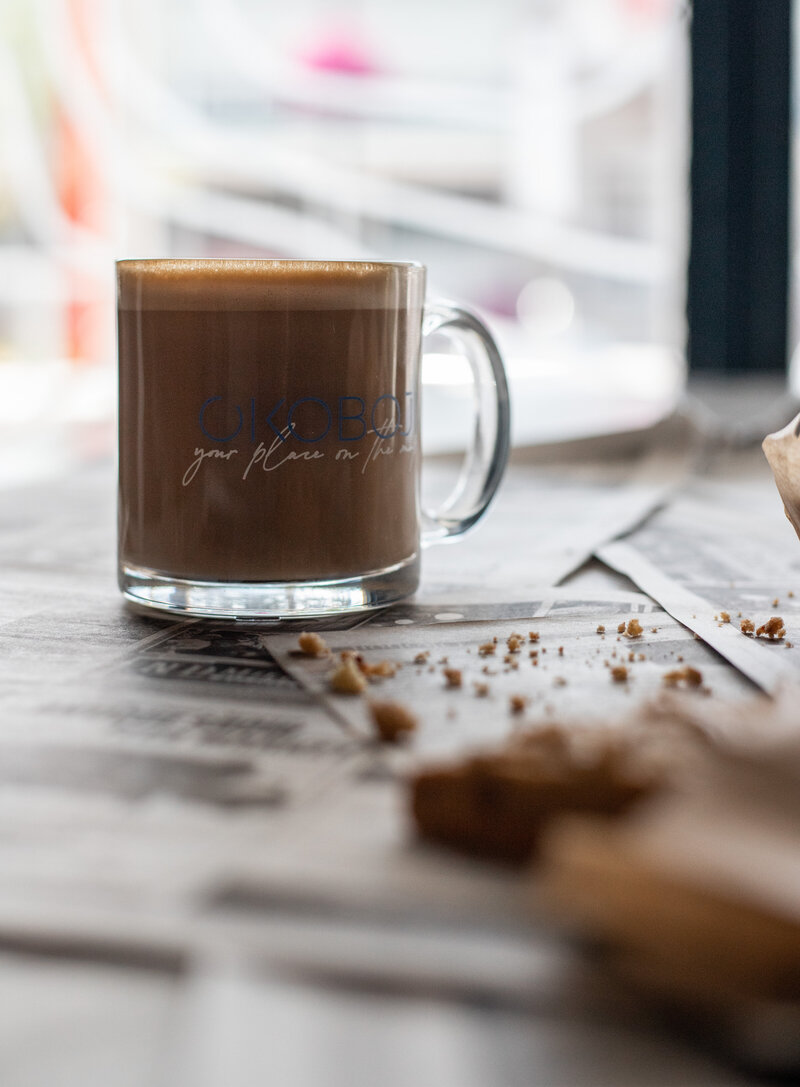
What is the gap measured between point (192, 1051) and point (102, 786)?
4.9 inches

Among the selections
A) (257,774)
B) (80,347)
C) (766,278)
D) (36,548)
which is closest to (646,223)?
(80,347)

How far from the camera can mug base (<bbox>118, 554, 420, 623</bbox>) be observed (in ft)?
1.68

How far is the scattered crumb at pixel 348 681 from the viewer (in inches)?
16.1

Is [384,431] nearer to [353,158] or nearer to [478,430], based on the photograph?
[478,430]

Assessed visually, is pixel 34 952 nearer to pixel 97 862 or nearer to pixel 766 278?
pixel 97 862

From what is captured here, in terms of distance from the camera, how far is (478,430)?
630 mm

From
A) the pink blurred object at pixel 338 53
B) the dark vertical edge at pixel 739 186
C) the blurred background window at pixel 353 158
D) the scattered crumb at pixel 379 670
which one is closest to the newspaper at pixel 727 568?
the scattered crumb at pixel 379 670

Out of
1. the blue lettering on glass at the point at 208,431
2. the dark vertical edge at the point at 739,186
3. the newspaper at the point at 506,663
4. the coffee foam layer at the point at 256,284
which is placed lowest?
the newspaper at the point at 506,663

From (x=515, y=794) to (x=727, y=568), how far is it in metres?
0.41

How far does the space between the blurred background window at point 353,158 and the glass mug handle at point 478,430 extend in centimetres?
207

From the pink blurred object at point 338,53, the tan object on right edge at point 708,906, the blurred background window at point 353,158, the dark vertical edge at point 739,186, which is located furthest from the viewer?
the pink blurred object at point 338,53

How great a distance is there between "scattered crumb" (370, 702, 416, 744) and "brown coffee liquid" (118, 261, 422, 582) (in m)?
0.16

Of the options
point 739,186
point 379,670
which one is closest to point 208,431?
point 379,670

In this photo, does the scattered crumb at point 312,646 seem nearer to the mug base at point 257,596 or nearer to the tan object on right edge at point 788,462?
the mug base at point 257,596
